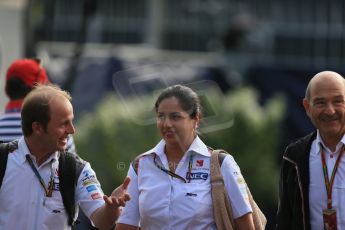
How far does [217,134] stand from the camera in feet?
53.6

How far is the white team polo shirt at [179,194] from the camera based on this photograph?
778 centimetres

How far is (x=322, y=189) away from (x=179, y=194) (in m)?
0.92

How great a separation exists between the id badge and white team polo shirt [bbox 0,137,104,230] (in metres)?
1.44

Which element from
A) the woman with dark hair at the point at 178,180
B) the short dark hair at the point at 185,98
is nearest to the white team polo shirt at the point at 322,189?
the woman with dark hair at the point at 178,180

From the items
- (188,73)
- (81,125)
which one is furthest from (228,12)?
(81,125)

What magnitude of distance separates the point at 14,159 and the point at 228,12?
13.9 m

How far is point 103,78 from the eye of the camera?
17.0 meters

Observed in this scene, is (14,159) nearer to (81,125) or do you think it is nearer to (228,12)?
(81,125)

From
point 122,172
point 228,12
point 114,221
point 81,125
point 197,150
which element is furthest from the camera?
point 228,12

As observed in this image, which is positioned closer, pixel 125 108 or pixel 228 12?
pixel 125 108

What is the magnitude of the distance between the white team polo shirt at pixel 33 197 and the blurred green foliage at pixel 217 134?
8256 mm

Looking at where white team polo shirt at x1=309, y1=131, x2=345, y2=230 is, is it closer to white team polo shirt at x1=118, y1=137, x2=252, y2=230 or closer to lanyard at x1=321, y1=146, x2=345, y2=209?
lanyard at x1=321, y1=146, x2=345, y2=209

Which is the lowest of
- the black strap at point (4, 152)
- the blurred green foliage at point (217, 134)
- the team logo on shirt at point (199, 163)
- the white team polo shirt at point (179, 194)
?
the blurred green foliage at point (217, 134)

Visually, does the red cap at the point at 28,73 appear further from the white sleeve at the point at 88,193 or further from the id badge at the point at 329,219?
the id badge at the point at 329,219
